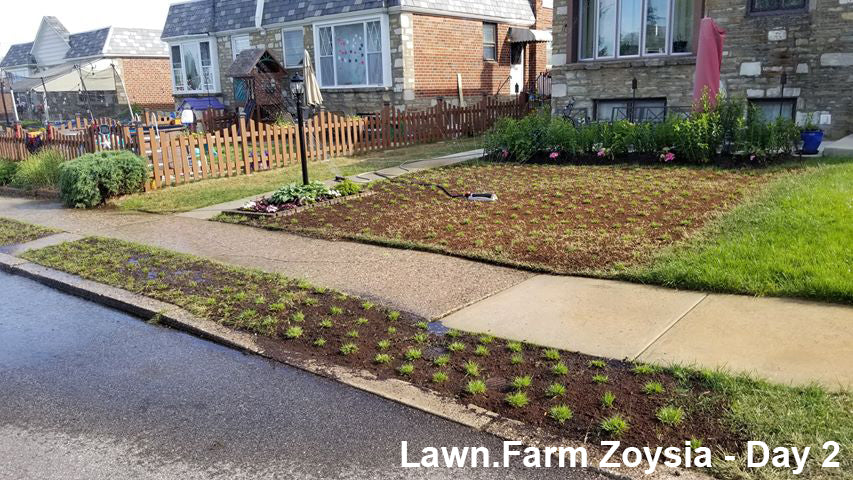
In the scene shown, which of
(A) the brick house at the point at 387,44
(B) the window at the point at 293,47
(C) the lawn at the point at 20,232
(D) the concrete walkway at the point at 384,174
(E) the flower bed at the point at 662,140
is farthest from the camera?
(B) the window at the point at 293,47

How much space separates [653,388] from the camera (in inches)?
151

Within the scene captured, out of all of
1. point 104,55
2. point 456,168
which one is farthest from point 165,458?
point 104,55

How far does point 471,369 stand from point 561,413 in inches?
30.5

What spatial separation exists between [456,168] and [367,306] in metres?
7.69

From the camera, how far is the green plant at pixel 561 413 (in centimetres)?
363

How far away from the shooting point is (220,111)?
23516mm

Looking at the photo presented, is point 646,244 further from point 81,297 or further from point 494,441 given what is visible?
point 81,297

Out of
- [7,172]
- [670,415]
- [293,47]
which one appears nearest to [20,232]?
[7,172]

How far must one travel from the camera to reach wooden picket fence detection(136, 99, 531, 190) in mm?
12820

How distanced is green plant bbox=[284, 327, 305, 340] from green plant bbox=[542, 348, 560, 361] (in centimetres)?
186

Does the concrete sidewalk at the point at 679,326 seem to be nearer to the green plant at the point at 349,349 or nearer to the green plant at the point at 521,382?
the green plant at the point at 521,382

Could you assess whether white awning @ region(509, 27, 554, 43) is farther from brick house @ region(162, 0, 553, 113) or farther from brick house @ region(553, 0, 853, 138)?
brick house @ region(553, 0, 853, 138)

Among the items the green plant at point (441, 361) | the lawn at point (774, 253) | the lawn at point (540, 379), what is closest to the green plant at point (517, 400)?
the lawn at point (540, 379)

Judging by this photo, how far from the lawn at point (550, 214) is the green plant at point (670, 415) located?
260 centimetres
